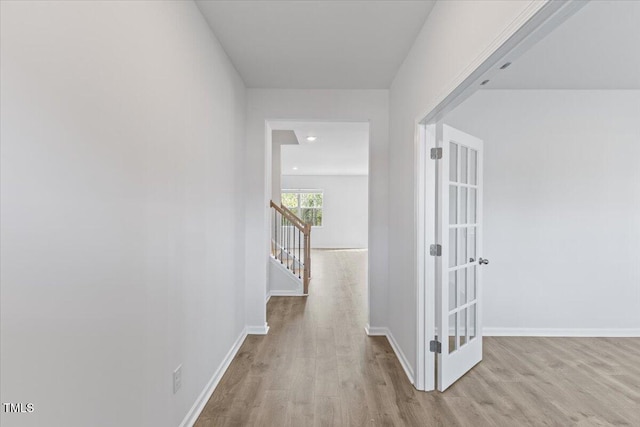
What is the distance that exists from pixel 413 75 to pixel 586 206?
8.42ft

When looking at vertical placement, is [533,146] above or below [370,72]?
below

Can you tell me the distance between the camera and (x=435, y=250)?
259 centimetres

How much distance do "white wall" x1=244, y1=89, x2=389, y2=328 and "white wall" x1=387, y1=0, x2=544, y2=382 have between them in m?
0.15

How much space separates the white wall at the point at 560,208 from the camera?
3816 mm

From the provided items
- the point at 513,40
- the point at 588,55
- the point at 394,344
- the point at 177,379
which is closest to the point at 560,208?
the point at 588,55

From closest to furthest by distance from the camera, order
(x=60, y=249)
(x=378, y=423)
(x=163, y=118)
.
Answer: (x=60, y=249)
(x=163, y=118)
(x=378, y=423)

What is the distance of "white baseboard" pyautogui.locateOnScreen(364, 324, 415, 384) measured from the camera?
284cm

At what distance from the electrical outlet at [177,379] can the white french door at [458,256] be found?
1756 mm

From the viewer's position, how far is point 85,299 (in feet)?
3.94

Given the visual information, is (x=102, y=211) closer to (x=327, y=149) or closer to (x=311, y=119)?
(x=311, y=119)

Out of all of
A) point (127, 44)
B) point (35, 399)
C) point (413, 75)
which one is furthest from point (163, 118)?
point (413, 75)

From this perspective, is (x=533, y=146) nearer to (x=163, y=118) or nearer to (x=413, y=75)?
(x=413, y=75)

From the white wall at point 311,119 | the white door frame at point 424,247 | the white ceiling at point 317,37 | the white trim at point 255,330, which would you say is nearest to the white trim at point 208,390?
the white trim at point 255,330

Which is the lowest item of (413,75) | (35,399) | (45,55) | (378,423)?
(378,423)
